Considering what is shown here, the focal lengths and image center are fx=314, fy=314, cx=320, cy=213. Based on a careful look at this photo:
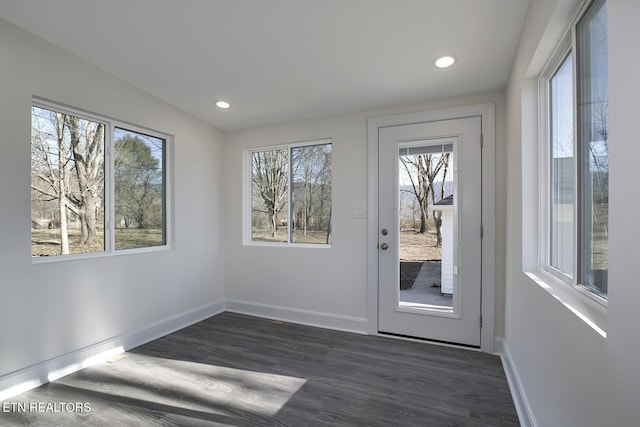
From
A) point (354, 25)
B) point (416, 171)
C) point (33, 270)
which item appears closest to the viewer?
point (354, 25)

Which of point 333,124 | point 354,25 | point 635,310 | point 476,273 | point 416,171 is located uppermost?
point 354,25

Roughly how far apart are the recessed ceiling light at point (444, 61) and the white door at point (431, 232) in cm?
63

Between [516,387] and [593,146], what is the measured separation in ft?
5.46

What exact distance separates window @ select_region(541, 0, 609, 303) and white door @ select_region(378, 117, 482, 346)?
3.51 feet

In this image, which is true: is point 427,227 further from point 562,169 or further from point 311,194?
point 562,169

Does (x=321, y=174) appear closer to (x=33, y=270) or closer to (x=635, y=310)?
(x=33, y=270)

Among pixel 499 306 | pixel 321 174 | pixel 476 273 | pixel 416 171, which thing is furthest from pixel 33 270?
pixel 499 306

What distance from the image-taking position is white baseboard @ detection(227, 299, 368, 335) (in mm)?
3248

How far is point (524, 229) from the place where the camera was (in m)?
1.96

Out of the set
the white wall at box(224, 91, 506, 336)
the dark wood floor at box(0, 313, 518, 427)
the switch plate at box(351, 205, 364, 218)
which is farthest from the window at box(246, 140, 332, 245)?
the dark wood floor at box(0, 313, 518, 427)

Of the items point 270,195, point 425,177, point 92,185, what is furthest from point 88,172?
point 425,177

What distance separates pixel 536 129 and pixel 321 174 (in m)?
2.06

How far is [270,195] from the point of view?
12.5 ft

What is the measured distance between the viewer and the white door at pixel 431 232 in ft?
9.27
